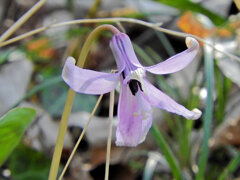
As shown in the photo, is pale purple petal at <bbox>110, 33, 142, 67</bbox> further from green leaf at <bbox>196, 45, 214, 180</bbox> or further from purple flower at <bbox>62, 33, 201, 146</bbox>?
green leaf at <bbox>196, 45, 214, 180</bbox>

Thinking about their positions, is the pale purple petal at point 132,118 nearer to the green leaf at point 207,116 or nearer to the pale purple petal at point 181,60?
the pale purple petal at point 181,60

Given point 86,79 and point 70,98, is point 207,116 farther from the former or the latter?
point 86,79

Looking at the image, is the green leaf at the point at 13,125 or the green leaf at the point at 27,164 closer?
the green leaf at the point at 13,125

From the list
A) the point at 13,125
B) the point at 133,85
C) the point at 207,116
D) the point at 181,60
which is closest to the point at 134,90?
the point at 133,85

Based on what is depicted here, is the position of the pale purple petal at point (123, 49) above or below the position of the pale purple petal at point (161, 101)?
above

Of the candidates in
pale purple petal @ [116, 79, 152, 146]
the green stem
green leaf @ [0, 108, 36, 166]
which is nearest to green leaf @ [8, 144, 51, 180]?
green leaf @ [0, 108, 36, 166]

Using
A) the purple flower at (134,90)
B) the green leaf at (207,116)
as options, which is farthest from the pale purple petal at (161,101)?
the green leaf at (207,116)
